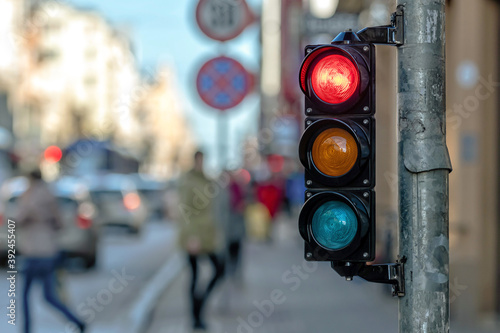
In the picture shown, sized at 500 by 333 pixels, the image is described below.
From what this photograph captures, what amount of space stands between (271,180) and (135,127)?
274ft

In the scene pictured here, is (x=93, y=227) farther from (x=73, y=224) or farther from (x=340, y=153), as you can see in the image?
(x=340, y=153)

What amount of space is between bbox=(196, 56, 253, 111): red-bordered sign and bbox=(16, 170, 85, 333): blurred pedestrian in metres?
2.25

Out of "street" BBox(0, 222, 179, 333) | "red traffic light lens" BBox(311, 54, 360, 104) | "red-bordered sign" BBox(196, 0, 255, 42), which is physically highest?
"red-bordered sign" BBox(196, 0, 255, 42)

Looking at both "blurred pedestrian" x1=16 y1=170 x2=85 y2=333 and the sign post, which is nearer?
"blurred pedestrian" x1=16 y1=170 x2=85 y2=333

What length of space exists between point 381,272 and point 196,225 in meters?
6.41

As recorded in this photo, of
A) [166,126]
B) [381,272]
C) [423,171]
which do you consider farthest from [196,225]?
[166,126]

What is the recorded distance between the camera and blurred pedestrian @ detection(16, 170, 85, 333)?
9078 mm

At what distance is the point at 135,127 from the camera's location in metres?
112

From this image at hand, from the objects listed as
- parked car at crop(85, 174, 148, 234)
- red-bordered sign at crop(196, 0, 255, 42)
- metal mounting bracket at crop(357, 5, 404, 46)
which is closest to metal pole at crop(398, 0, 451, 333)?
metal mounting bracket at crop(357, 5, 404, 46)

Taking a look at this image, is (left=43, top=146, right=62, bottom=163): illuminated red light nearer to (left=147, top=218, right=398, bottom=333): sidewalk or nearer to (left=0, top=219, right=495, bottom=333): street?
(left=0, top=219, right=495, bottom=333): street

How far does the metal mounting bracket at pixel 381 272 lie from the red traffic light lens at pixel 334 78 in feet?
2.27

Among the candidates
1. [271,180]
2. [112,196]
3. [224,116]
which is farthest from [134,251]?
[224,116]

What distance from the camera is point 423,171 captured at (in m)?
3.91

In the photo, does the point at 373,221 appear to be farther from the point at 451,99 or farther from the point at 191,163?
the point at 451,99
